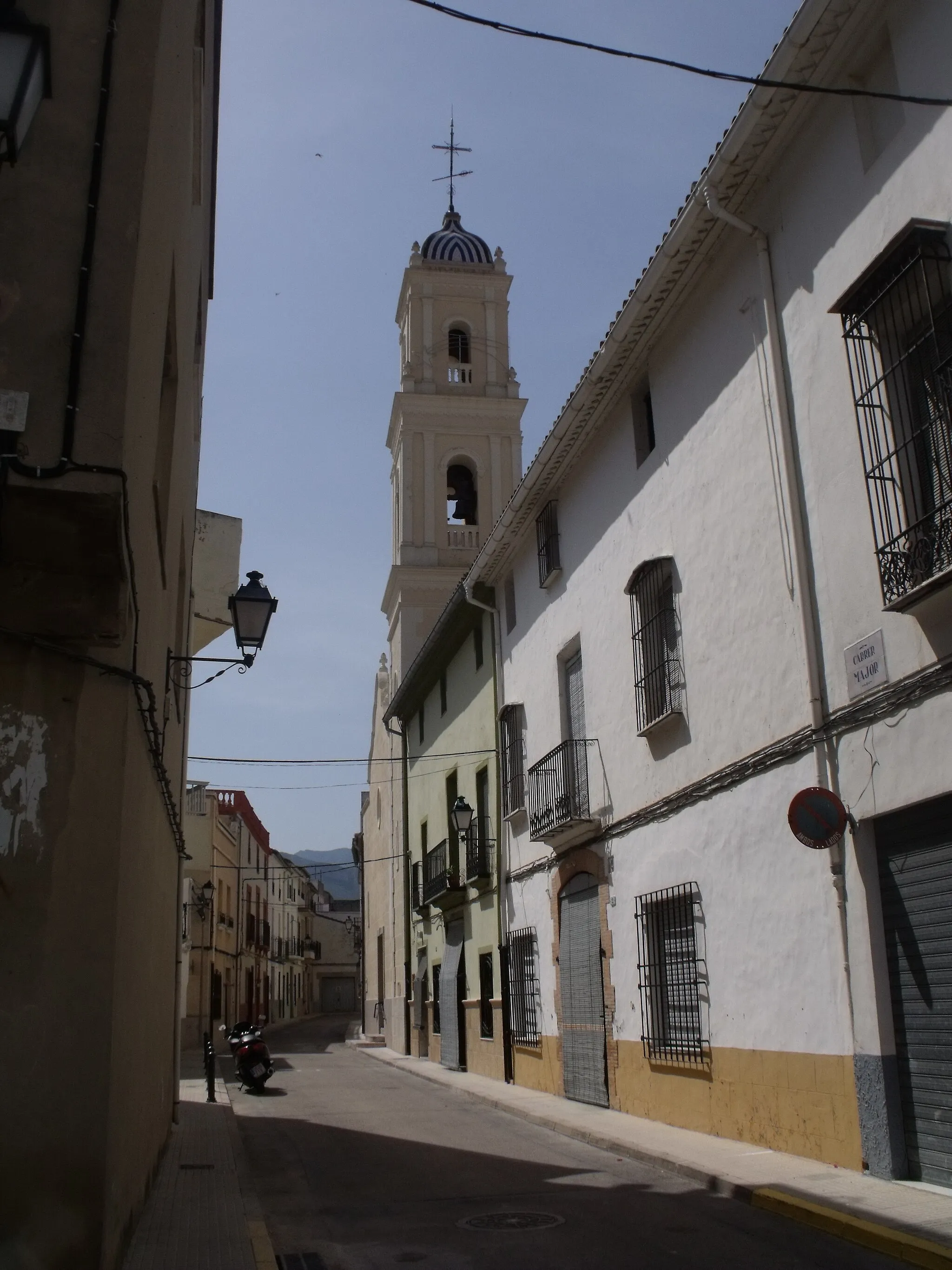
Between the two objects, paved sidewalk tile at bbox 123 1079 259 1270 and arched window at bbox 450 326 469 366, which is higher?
arched window at bbox 450 326 469 366

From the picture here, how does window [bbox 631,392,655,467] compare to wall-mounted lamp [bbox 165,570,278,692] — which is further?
window [bbox 631,392,655,467]

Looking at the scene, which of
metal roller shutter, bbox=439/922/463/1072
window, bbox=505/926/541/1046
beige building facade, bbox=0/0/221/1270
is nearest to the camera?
beige building facade, bbox=0/0/221/1270

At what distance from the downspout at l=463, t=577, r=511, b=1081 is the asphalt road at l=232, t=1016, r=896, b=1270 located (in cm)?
321

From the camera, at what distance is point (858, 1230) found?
644cm

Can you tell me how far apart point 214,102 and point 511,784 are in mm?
10550

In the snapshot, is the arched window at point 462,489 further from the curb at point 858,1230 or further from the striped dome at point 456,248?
the curb at point 858,1230

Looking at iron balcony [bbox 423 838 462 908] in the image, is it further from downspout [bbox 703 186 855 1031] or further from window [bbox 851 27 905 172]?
window [bbox 851 27 905 172]

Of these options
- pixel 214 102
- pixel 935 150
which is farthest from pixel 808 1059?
pixel 214 102

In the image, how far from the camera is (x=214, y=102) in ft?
33.1

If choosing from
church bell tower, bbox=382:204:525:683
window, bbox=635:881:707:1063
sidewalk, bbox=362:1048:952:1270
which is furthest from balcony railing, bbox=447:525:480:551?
sidewalk, bbox=362:1048:952:1270

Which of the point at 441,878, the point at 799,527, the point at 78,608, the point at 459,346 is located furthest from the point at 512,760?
the point at 459,346

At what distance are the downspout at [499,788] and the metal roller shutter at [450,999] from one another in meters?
2.98

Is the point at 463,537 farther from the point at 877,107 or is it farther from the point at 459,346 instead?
the point at 877,107

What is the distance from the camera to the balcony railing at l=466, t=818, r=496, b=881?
18.8 metres
